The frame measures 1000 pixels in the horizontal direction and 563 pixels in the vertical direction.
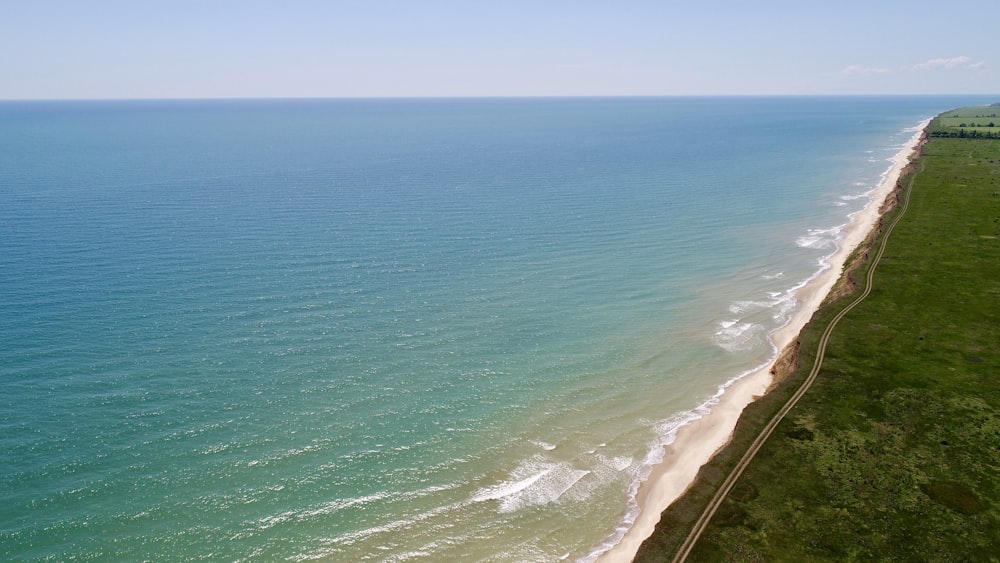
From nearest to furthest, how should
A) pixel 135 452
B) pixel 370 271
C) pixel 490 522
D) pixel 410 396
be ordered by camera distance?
pixel 490 522, pixel 135 452, pixel 410 396, pixel 370 271

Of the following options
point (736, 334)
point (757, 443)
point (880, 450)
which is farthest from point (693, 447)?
point (736, 334)

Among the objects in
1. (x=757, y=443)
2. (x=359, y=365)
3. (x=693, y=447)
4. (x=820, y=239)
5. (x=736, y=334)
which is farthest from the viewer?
(x=820, y=239)

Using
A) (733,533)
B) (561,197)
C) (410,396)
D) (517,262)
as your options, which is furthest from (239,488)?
(561,197)

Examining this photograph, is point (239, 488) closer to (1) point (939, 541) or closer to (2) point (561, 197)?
(1) point (939, 541)

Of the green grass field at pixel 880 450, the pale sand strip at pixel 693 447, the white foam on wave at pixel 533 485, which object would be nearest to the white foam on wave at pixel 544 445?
the white foam on wave at pixel 533 485

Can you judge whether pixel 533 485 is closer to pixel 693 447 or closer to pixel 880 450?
pixel 693 447

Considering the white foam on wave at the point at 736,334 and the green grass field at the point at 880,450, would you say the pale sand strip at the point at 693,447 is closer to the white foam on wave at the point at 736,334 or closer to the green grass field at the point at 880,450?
the green grass field at the point at 880,450
